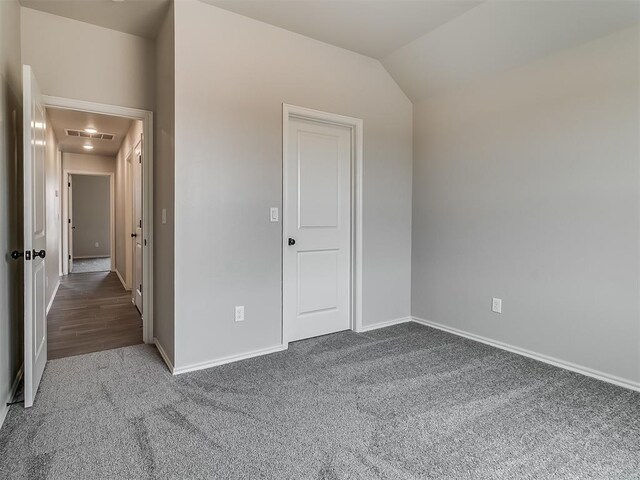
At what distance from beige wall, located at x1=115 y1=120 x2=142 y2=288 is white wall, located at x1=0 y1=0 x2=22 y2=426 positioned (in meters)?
1.63

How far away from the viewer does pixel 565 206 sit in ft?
8.59

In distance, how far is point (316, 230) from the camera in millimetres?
3283

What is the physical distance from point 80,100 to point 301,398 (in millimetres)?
2743

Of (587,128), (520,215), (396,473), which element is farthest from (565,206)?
(396,473)

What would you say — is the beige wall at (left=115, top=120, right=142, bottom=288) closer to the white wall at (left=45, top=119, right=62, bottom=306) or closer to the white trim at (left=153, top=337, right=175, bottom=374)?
the white wall at (left=45, top=119, right=62, bottom=306)

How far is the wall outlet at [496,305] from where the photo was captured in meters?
3.06

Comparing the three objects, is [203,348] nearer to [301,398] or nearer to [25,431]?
[301,398]

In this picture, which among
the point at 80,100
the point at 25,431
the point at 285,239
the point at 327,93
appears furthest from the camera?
the point at 327,93

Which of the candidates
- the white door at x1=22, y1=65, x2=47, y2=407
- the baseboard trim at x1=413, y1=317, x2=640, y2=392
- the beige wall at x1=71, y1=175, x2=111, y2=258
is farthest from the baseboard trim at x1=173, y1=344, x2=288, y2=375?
the beige wall at x1=71, y1=175, x2=111, y2=258

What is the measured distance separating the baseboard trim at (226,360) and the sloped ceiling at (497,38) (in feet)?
9.16

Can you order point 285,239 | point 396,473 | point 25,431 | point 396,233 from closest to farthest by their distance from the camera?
point 396,473
point 25,431
point 285,239
point 396,233

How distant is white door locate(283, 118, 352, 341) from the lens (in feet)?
10.3

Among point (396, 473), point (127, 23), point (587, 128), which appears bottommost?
point (396, 473)

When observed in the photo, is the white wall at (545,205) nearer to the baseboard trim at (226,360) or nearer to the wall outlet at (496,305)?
the wall outlet at (496,305)
